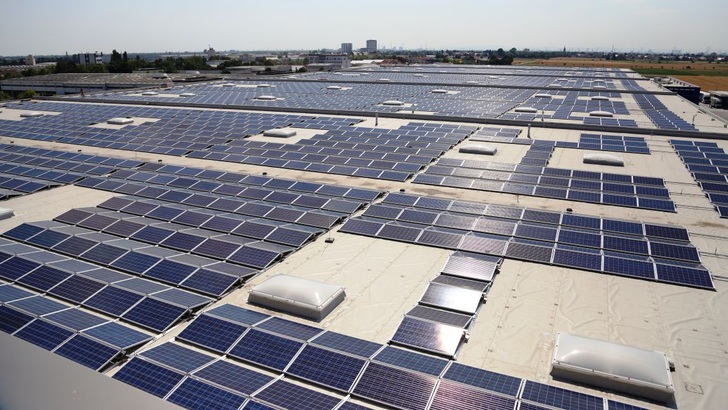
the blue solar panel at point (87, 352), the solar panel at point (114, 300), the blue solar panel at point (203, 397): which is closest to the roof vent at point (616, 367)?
the blue solar panel at point (203, 397)

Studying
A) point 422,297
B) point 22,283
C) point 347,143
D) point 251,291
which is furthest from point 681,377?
point 347,143

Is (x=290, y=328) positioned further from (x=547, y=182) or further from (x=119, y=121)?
(x=119, y=121)

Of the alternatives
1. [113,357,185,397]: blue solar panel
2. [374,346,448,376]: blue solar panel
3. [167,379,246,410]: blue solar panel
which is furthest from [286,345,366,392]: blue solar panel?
[113,357,185,397]: blue solar panel

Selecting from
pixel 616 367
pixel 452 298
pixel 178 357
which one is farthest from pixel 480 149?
pixel 178 357

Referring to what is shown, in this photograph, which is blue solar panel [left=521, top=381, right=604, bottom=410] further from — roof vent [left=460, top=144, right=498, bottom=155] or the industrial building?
roof vent [left=460, top=144, right=498, bottom=155]

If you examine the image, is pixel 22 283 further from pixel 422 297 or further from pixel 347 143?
pixel 347 143
